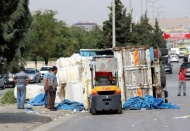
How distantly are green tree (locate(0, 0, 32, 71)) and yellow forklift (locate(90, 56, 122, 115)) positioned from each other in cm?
645

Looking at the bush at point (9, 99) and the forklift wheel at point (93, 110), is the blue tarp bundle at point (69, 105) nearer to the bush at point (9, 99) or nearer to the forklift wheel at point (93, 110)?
the forklift wheel at point (93, 110)

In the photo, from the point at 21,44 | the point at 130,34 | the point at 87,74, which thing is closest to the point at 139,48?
the point at 87,74

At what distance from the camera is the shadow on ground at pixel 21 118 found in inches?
800

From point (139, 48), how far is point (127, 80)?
1.56 meters

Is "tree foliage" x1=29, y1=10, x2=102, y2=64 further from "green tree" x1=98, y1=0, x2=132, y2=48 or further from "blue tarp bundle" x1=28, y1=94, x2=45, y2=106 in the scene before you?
"blue tarp bundle" x1=28, y1=94, x2=45, y2=106

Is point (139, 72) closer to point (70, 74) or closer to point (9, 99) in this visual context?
point (70, 74)

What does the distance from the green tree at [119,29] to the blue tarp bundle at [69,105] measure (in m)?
27.6

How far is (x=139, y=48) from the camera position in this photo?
87.4ft

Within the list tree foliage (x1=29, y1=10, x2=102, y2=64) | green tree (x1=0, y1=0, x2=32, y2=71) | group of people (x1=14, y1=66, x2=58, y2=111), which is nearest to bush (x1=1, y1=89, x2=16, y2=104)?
group of people (x1=14, y1=66, x2=58, y2=111)

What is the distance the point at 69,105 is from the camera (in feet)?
87.5

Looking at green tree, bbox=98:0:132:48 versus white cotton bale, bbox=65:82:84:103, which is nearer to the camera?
white cotton bale, bbox=65:82:84:103

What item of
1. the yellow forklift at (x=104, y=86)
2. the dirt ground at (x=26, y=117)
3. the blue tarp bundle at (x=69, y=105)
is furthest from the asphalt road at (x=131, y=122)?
the blue tarp bundle at (x=69, y=105)

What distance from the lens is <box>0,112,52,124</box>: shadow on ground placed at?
2032cm

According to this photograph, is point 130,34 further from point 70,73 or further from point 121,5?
point 70,73
